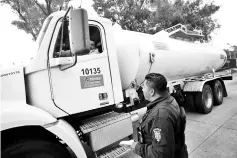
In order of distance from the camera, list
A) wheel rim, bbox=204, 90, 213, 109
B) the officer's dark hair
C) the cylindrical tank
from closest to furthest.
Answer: the officer's dark hair < the cylindrical tank < wheel rim, bbox=204, 90, 213, 109

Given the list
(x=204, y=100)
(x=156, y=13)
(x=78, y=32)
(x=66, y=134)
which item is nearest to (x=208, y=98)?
(x=204, y=100)

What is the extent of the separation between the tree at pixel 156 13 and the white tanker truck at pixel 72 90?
10828mm

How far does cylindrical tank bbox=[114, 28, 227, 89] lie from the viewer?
334 centimetres

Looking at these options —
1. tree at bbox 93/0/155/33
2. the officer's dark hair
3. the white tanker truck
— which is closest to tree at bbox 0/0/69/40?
tree at bbox 93/0/155/33

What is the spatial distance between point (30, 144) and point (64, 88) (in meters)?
0.82

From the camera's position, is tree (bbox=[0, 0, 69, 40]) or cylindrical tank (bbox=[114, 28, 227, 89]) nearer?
cylindrical tank (bbox=[114, 28, 227, 89])

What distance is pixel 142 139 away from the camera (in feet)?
4.98

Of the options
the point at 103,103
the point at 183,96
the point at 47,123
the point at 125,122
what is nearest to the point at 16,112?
the point at 47,123

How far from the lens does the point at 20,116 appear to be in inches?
75.3

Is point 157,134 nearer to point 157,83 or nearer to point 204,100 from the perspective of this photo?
point 157,83

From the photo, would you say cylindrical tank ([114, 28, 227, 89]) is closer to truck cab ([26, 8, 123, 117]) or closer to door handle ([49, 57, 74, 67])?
truck cab ([26, 8, 123, 117])

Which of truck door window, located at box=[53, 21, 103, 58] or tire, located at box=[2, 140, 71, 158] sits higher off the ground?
truck door window, located at box=[53, 21, 103, 58]

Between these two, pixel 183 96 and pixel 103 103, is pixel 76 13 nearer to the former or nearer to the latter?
pixel 103 103

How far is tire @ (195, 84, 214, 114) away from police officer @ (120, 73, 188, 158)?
4.23 metres
